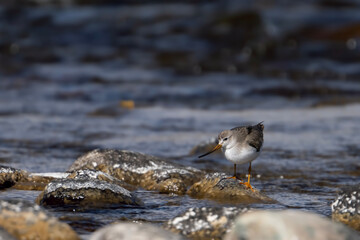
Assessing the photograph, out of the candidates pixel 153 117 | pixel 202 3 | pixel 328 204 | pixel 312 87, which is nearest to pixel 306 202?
pixel 328 204

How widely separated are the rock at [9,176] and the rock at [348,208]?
8.97 feet

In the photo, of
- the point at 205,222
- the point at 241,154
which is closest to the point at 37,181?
the point at 241,154

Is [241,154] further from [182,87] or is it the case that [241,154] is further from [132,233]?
[182,87]

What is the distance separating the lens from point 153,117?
9547 mm

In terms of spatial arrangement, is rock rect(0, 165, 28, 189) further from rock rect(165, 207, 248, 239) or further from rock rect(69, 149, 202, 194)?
rock rect(165, 207, 248, 239)

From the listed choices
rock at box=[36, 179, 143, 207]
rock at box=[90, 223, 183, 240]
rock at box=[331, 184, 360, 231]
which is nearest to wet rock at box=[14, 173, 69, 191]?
rock at box=[36, 179, 143, 207]

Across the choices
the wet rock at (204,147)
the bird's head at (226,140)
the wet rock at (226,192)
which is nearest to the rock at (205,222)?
the wet rock at (226,192)

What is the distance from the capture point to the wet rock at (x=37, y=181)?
5418 millimetres

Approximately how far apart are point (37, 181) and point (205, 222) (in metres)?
2.12

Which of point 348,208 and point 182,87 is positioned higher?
point 182,87

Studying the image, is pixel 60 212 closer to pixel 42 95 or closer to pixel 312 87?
pixel 42 95

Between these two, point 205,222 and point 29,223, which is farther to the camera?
point 205,222

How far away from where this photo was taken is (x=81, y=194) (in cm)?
475

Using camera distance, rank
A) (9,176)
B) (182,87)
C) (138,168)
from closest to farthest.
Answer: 1. (9,176)
2. (138,168)
3. (182,87)
